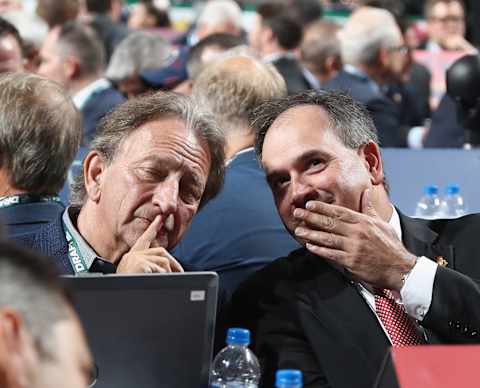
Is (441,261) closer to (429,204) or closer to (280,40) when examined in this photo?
(429,204)

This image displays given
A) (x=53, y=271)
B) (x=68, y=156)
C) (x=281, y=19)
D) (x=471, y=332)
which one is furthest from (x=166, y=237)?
(x=281, y=19)

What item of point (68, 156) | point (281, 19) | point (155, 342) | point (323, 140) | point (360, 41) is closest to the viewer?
point (155, 342)

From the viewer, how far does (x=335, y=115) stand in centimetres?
288

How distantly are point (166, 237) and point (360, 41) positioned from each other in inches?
207

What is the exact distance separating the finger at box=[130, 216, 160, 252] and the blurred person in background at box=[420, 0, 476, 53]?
811cm

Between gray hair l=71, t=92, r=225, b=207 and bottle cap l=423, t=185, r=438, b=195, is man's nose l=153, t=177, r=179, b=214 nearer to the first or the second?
gray hair l=71, t=92, r=225, b=207

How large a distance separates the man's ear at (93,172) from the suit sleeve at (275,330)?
452 mm

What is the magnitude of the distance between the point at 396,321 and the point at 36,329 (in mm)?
1514

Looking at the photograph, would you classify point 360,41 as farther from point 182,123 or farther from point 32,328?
point 32,328

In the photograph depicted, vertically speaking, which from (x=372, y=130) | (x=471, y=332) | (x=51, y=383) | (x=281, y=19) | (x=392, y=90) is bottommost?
(x=392, y=90)

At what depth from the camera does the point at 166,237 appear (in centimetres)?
278

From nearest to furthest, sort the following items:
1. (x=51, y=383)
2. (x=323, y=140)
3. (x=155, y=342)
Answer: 1. (x=51, y=383)
2. (x=155, y=342)
3. (x=323, y=140)

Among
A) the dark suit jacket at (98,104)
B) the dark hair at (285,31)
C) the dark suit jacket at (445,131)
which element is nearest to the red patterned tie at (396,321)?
the dark suit jacket at (98,104)

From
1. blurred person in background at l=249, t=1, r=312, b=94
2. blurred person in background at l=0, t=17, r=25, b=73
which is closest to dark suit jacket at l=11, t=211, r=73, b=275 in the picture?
blurred person in background at l=0, t=17, r=25, b=73
